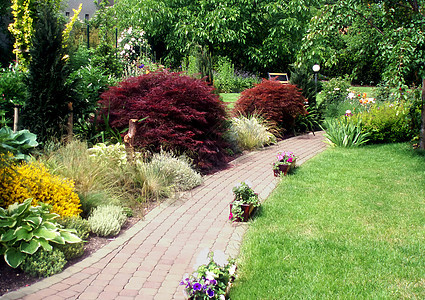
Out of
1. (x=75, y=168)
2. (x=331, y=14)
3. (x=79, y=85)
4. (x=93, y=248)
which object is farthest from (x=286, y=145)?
(x=93, y=248)

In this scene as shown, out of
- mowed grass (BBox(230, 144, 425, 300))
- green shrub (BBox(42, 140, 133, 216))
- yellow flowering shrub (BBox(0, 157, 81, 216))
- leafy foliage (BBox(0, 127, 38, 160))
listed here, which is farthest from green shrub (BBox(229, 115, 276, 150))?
yellow flowering shrub (BBox(0, 157, 81, 216))

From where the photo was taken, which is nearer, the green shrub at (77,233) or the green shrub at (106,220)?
the green shrub at (77,233)

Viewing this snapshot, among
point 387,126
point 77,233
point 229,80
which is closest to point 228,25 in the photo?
point 229,80

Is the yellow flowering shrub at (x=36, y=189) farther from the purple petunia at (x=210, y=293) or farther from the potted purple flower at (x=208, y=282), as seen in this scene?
the purple petunia at (x=210, y=293)

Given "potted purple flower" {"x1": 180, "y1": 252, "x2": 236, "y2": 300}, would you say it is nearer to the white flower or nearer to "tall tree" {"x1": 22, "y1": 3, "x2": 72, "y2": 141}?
the white flower

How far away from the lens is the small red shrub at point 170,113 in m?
6.64

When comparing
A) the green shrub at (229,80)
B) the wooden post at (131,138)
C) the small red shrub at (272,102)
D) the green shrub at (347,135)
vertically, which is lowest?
the green shrub at (347,135)

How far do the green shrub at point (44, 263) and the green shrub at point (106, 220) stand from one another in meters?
0.67

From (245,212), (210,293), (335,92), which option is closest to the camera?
(210,293)

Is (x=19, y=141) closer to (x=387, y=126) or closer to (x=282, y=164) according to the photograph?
(x=282, y=164)

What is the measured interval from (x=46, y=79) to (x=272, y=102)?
5.68 meters

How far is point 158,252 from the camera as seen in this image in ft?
13.5

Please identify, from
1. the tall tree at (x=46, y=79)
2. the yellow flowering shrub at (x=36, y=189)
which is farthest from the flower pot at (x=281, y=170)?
the tall tree at (x=46, y=79)

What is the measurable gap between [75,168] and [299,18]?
16.1 meters
